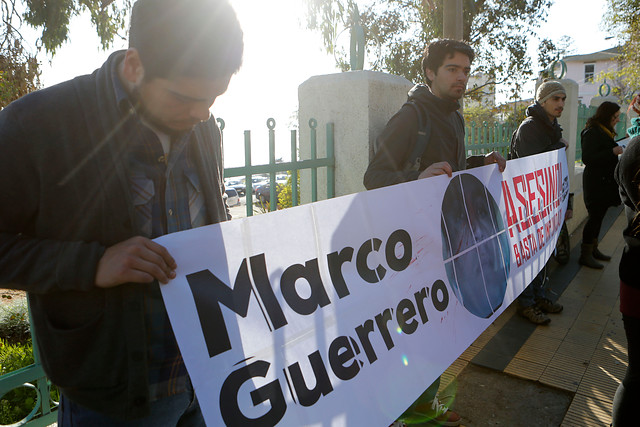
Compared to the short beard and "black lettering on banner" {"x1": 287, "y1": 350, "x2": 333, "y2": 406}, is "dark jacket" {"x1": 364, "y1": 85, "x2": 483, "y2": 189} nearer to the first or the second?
"black lettering on banner" {"x1": 287, "y1": 350, "x2": 333, "y2": 406}

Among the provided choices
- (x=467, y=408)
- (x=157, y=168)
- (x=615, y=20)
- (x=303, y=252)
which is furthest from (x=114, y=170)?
(x=615, y=20)

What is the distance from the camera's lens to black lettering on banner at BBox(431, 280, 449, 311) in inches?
84.7

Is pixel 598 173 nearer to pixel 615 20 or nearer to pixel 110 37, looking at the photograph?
pixel 110 37

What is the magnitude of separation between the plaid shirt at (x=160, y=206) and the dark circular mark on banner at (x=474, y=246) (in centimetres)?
138

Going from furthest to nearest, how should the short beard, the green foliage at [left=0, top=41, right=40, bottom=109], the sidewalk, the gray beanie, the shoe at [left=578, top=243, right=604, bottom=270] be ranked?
the green foliage at [left=0, top=41, right=40, bottom=109] → the shoe at [left=578, top=243, right=604, bottom=270] → the gray beanie → the sidewalk → the short beard

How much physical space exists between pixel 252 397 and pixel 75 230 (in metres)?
0.69

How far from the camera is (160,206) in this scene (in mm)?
1299

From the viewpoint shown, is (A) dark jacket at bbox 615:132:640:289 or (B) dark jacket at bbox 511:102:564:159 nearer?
(A) dark jacket at bbox 615:132:640:289

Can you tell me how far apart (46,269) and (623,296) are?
2.34 meters

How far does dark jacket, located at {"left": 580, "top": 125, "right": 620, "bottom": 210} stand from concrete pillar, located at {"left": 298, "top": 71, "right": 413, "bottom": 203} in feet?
11.4

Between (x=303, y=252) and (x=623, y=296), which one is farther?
(x=623, y=296)

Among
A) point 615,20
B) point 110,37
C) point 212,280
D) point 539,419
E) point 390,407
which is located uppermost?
point 615,20

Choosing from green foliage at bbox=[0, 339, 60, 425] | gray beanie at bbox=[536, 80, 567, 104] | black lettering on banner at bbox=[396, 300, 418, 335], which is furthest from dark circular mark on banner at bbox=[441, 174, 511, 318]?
green foliage at bbox=[0, 339, 60, 425]

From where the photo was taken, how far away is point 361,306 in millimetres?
1771
